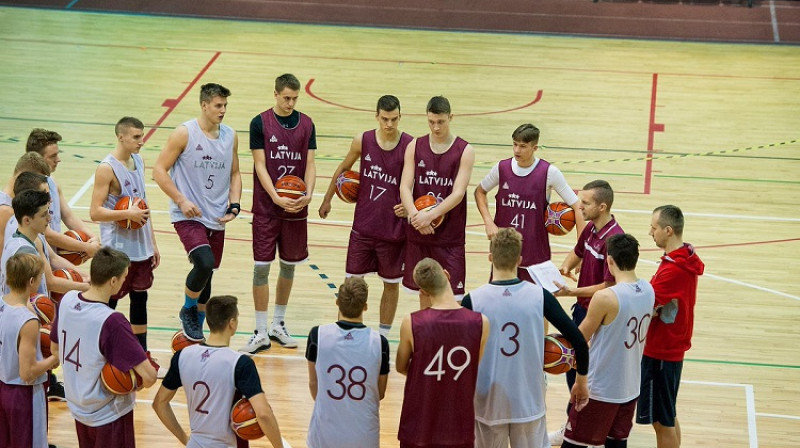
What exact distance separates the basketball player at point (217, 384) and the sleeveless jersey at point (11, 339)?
3.30 feet

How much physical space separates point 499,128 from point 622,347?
9.57 m

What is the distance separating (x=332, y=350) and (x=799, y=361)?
526cm

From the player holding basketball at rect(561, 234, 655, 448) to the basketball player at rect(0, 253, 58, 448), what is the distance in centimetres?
327

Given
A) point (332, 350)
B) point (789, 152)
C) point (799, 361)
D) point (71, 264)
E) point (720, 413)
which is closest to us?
point (332, 350)

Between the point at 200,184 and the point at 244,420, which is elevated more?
the point at 200,184

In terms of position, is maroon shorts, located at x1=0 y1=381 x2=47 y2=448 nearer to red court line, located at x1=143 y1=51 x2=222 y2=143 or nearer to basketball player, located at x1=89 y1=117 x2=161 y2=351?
basketball player, located at x1=89 y1=117 x2=161 y2=351

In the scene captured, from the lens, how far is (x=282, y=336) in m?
9.53

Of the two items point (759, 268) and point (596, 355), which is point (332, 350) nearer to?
point (596, 355)

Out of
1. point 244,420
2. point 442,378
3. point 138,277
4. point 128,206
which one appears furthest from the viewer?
point 138,277

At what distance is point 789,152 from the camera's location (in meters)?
15.1

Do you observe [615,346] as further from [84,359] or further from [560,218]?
[84,359]

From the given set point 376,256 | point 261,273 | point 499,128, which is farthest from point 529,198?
point 499,128

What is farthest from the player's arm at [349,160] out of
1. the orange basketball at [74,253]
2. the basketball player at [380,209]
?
the orange basketball at [74,253]

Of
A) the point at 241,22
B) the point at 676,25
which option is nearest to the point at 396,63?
the point at 241,22
